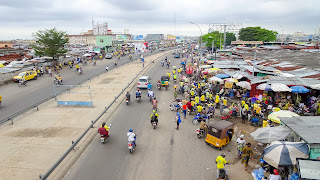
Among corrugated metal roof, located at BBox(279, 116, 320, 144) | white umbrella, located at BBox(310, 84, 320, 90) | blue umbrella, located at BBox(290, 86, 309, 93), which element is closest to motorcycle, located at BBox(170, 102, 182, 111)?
corrugated metal roof, located at BBox(279, 116, 320, 144)

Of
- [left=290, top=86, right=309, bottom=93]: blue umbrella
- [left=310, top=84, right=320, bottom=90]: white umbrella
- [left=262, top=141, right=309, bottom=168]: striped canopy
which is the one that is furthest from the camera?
[left=290, top=86, right=309, bottom=93]: blue umbrella

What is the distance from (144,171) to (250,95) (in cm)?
1474

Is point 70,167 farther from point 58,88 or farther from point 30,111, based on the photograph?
point 58,88

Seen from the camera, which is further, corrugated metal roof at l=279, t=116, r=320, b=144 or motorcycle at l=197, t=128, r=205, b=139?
motorcycle at l=197, t=128, r=205, b=139

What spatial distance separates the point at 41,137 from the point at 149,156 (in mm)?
7173

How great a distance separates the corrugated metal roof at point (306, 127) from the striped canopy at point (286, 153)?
38 centimetres

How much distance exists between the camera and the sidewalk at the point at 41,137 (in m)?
9.77

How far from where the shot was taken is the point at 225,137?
11250 mm

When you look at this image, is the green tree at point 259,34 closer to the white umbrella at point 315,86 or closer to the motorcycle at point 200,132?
the white umbrella at point 315,86

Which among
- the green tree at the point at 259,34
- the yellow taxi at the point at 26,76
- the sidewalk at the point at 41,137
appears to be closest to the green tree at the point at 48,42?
the yellow taxi at the point at 26,76

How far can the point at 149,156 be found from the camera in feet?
34.7

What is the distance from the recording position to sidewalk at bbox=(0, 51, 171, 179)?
977 cm

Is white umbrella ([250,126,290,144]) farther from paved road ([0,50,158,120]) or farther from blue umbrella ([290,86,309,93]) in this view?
paved road ([0,50,158,120])

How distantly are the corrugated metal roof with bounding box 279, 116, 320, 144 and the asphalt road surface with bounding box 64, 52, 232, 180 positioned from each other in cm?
346
